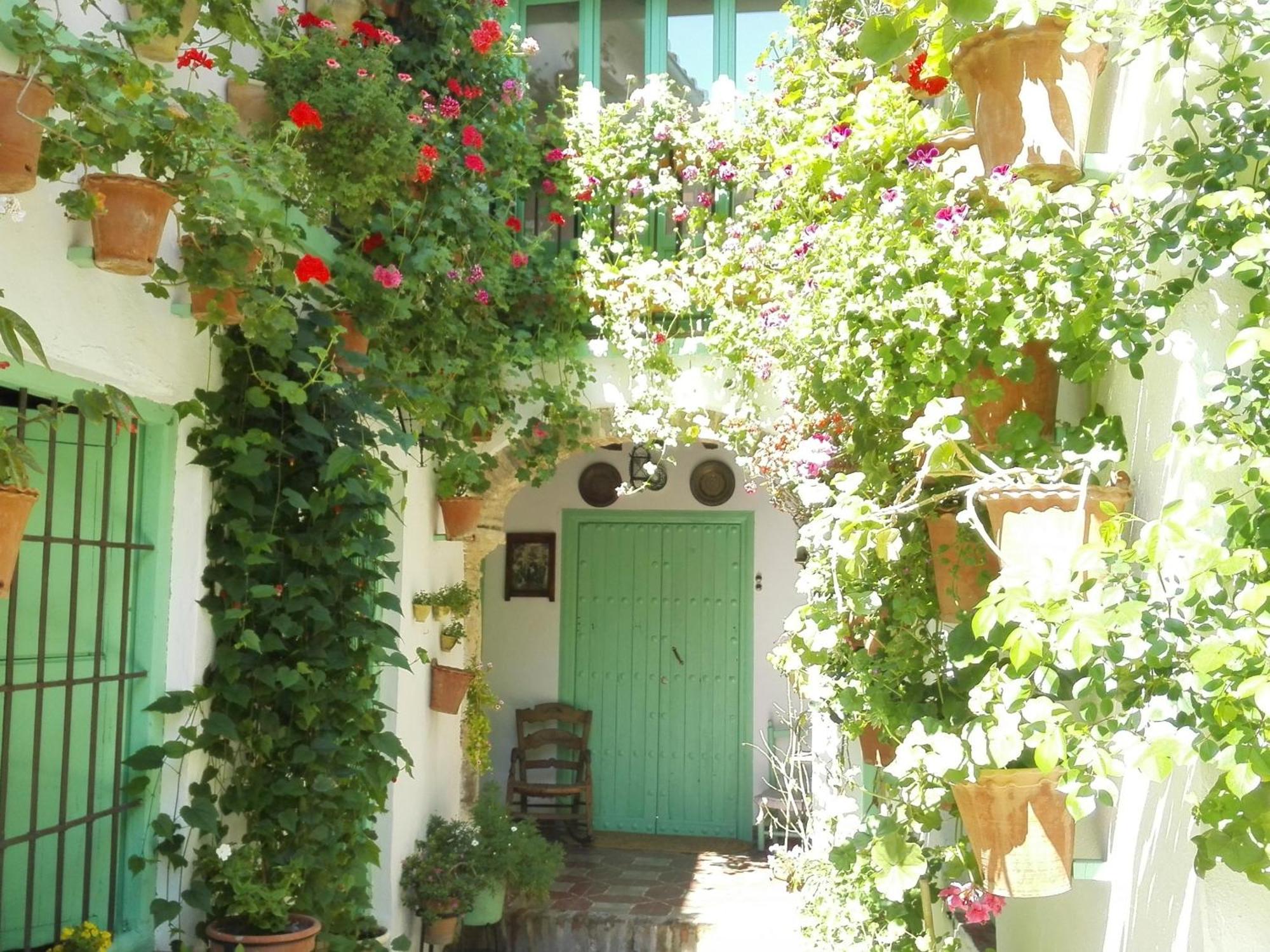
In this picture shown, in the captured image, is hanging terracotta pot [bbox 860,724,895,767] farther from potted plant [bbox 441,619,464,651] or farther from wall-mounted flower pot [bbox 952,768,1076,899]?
potted plant [bbox 441,619,464,651]

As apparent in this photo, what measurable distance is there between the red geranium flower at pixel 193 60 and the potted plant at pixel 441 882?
4184 mm

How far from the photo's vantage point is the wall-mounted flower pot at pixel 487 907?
6.87 metres

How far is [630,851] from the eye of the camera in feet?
30.0

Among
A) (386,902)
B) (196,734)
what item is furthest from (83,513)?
(386,902)

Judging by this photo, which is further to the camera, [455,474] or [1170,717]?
[455,474]

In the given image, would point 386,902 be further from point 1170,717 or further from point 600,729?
point 1170,717

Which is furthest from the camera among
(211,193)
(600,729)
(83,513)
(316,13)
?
(600,729)

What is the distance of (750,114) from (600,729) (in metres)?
5.18

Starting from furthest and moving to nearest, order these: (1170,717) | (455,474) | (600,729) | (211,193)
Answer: (600,729), (455,474), (211,193), (1170,717)

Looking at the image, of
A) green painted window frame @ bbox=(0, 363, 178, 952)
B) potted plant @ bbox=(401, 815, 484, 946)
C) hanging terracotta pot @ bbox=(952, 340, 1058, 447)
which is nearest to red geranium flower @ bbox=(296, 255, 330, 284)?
green painted window frame @ bbox=(0, 363, 178, 952)

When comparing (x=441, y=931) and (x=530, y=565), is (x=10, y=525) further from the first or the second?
(x=530, y=565)

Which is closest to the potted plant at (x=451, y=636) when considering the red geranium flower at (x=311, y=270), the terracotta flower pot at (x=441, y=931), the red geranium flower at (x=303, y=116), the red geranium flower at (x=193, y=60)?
the terracotta flower pot at (x=441, y=931)

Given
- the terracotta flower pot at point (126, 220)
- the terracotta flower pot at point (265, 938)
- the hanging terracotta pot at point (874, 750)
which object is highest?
the terracotta flower pot at point (126, 220)

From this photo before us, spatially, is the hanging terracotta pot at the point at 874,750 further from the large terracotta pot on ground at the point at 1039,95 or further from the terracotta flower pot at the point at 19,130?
the terracotta flower pot at the point at 19,130
